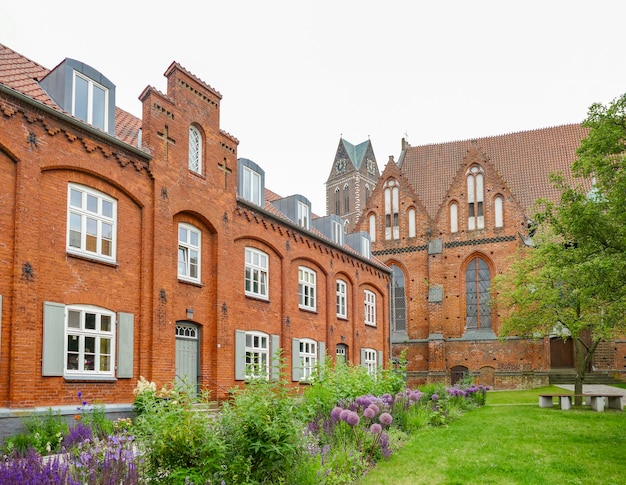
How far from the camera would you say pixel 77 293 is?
14609 mm

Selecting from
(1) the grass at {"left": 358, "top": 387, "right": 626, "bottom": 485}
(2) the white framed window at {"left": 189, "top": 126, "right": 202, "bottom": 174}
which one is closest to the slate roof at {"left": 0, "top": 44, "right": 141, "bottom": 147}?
(2) the white framed window at {"left": 189, "top": 126, "right": 202, "bottom": 174}

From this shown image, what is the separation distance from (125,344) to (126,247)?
247cm

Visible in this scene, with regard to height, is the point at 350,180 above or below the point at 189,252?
above

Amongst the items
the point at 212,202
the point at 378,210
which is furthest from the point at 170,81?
the point at 378,210

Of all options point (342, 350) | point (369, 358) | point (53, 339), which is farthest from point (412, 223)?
point (53, 339)

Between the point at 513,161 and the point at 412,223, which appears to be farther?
the point at 513,161

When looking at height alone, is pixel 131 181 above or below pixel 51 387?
above

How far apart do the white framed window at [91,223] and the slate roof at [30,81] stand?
1.74 metres

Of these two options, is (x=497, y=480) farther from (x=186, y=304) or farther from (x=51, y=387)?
(x=186, y=304)

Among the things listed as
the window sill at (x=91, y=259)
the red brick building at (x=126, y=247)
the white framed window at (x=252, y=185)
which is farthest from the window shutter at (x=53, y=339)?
the white framed window at (x=252, y=185)

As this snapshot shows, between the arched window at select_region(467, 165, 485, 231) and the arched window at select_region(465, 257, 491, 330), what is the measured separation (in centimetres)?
234

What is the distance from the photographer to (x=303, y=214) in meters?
26.6

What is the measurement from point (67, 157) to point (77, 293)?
3.15m

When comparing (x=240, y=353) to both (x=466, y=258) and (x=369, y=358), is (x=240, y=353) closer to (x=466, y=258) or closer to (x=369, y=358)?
(x=369, y=358)
